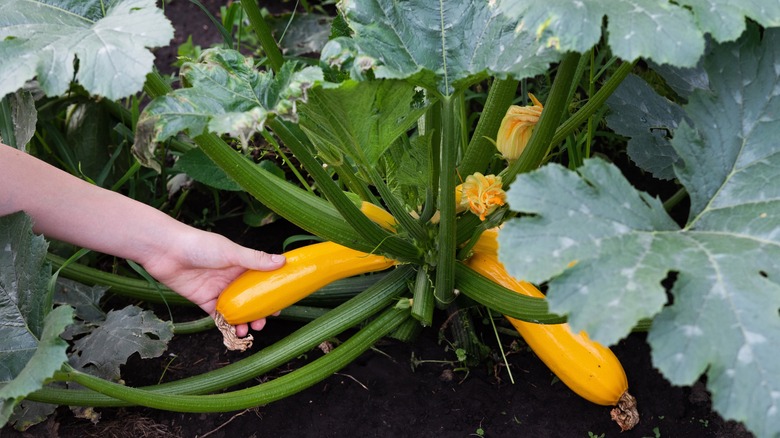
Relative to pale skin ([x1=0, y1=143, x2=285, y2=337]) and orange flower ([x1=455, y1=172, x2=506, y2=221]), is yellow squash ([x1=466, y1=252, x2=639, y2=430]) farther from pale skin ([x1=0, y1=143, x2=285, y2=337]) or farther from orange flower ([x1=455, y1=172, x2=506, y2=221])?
pale skin ([x1=0, y1=143, x2=285, y2=337])

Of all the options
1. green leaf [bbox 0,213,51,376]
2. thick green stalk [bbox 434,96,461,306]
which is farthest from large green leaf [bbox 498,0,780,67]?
green leaf [bbox 0,213,51,376]

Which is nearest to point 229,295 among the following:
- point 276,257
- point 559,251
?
point 276,257

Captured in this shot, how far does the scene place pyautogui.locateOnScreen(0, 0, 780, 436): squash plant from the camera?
3.87 feet

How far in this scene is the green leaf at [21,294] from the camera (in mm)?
1645

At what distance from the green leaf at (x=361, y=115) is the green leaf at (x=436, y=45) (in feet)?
0.13

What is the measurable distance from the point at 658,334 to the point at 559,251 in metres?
0.18

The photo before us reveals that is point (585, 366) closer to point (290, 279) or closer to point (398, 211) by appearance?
point (398, 211)

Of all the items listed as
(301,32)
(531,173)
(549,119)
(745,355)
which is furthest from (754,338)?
(301,32)

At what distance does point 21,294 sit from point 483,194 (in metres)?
0.96

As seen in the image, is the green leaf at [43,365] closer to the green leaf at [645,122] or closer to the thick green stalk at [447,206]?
the thick green stalk at [447,206]

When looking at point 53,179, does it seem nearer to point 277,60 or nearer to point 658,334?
point 277,60

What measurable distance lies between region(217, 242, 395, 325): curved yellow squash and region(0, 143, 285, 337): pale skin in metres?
Answer: 0.03

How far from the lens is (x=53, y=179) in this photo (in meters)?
1.83

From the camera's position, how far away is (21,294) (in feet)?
5.50
